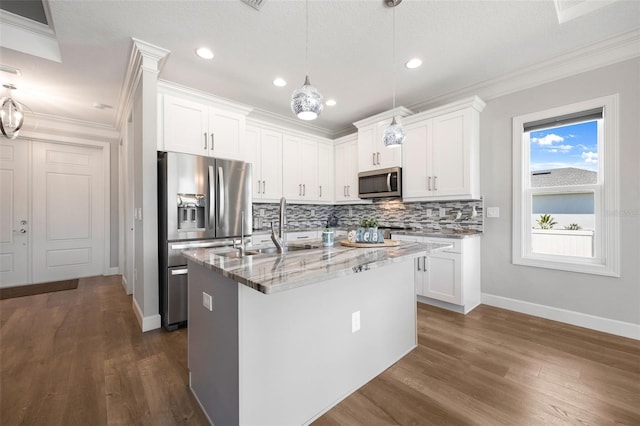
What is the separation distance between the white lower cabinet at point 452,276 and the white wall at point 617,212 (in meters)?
0.24

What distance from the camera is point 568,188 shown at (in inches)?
113

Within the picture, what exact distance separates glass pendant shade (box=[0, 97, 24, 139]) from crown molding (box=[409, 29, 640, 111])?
4.86 meters

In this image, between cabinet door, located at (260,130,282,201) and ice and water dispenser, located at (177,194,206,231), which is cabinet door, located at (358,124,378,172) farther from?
ice and water dispenser, located at (177,194,206,231)

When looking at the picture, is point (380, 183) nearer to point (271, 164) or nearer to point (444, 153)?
point (444, 153)

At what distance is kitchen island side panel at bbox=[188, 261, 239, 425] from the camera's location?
126cm

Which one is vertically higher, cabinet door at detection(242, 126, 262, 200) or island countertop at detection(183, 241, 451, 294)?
cabinet door at detection(242, 126, 262, 200)

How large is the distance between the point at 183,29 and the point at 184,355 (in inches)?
106

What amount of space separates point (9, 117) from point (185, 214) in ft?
6.54

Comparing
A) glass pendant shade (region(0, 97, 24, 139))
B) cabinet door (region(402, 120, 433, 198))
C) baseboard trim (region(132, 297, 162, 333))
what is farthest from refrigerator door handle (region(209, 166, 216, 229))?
cabinet door (region(402, 120, 433, 198))

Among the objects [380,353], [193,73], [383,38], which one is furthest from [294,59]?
[380,353]

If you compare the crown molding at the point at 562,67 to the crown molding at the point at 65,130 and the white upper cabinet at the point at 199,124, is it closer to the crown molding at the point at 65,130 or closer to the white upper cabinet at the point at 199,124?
the white upper cabinet at the point at 199,124

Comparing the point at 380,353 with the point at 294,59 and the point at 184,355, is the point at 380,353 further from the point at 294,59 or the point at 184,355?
the point at 294,59

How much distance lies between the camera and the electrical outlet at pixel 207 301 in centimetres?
144

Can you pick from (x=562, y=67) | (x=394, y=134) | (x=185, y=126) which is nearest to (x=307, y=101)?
(x=394, y=134)
